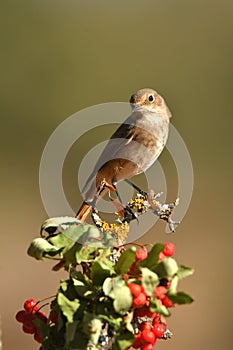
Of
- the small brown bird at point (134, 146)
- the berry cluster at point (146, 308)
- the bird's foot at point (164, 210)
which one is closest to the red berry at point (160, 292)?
the berry cluster at point (146, 308)

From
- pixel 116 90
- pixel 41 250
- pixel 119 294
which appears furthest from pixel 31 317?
pixel 116 90

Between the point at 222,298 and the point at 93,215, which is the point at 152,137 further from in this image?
the point at 222,298

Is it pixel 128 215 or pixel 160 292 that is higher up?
pixel 128 215

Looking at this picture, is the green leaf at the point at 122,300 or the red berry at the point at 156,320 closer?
the green leaf at the point at 122,300

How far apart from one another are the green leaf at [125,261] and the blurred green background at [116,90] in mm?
5891

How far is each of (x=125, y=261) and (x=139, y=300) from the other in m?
0.09

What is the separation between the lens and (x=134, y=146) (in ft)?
10.1

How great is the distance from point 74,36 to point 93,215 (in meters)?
9.79

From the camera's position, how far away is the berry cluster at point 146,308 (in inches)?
53.8

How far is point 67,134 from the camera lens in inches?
277

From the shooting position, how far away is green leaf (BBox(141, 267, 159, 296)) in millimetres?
1347

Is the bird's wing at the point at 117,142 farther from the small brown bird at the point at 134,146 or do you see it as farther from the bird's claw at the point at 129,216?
the bird's claw at the point at 129,216

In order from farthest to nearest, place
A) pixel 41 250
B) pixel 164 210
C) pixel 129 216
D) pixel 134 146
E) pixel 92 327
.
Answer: pixel 134 146
pixel 164 210
pixel 129 216
pixel 41 250
pixel 92 327

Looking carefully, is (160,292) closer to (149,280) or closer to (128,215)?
(149,280)
